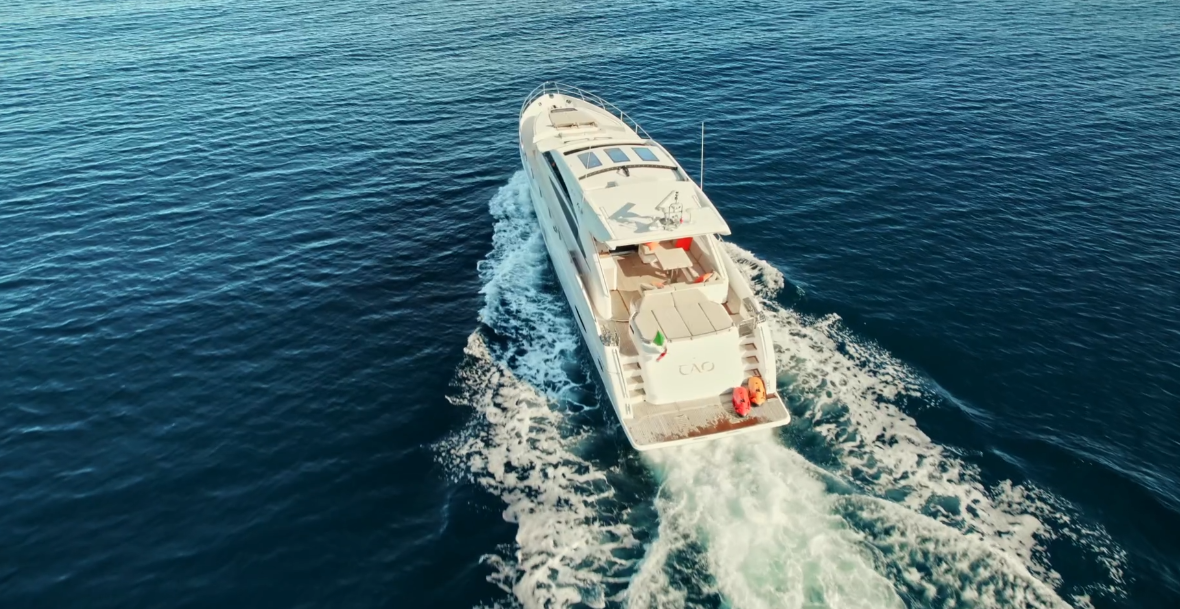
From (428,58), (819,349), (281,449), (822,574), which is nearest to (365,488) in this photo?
(281,449)

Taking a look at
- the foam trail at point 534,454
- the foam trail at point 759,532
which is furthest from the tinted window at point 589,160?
the foam trail at point 759,532

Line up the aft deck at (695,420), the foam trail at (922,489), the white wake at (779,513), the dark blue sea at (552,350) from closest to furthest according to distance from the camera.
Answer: the white wake at (779,513) < the foam trail at (922,489) < the dark blue sea at (552,350) < the aft deck at (695,420)

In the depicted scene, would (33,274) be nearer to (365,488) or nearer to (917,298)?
(365,488)

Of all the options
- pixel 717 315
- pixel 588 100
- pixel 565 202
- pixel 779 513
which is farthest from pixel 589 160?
pixel 588 100

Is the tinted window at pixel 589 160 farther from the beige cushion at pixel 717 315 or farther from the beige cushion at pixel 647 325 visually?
the beige cushion at pixel 717 315

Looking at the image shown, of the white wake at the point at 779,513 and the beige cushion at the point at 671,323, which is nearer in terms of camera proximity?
the white wake at the point at 779,513

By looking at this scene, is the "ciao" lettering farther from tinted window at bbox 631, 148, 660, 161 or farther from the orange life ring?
tinted window at bbox 631, 148, 660, 161

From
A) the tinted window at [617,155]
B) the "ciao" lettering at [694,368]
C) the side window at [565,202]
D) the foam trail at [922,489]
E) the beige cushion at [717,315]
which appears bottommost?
the foam trail at [922,489]
